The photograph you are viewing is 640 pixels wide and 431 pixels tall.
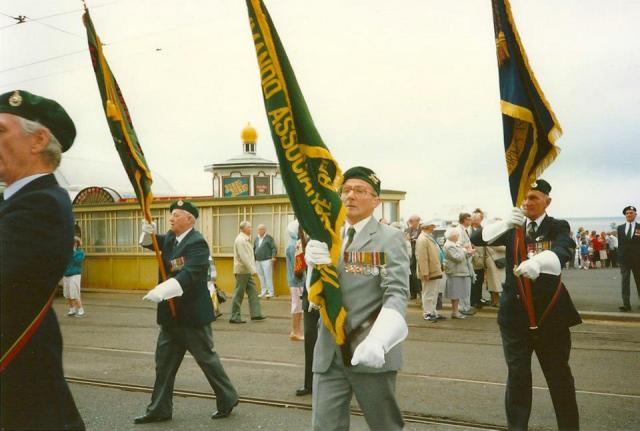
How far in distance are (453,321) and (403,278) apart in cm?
875

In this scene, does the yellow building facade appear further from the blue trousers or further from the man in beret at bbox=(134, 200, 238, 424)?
the blue trousers

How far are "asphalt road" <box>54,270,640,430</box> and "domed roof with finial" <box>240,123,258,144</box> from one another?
34.7 m

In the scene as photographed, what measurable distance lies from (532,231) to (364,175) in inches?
68.6

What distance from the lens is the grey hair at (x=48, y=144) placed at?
2.52 m

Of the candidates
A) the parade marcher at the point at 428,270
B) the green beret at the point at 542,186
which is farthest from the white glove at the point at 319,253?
the parade marcher at the point at 428,270

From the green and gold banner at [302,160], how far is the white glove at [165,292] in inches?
81.7

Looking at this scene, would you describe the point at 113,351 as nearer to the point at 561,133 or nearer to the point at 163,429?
the point at 163,429

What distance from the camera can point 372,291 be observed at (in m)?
3.61

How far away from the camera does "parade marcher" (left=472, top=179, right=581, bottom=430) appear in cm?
458

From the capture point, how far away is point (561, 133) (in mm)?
4469

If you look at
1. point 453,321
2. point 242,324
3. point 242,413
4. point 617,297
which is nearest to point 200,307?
point 242,413

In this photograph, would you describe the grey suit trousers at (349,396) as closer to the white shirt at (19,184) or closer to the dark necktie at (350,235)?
the dark necktie at (350,235)

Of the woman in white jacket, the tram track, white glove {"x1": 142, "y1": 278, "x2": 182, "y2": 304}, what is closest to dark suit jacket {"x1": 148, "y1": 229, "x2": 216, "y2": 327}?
white glove {"x1": 142, "y1": 278, "x2": 182, "y2": 304}

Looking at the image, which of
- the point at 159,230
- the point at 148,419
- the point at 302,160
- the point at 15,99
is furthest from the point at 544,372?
the point at 159,230
